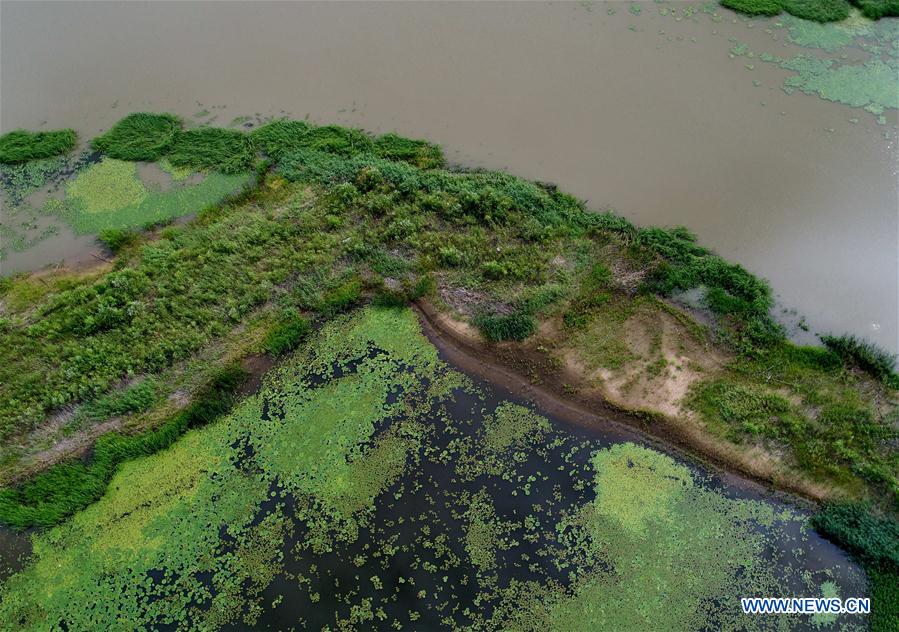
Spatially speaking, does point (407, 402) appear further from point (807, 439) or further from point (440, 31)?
point (440, 31)

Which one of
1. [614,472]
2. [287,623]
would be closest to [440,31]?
[614,472]

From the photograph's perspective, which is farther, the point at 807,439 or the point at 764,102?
the point at 764,102

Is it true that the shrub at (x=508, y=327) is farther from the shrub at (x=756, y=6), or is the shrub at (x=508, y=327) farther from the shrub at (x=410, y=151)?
the shrub at (x=756, y=6)

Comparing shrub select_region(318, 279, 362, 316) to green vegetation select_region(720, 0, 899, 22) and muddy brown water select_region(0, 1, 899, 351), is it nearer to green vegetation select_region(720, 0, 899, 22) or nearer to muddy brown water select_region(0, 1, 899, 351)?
muddy brown water select_region(0, 1, 899, 351)

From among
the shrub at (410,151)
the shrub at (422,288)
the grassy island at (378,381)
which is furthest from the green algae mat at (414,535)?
the shrub at (410,151)

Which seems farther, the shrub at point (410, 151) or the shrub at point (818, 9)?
the shrub at point (818, 9)

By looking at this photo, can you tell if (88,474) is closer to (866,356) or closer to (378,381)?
(378,381)
